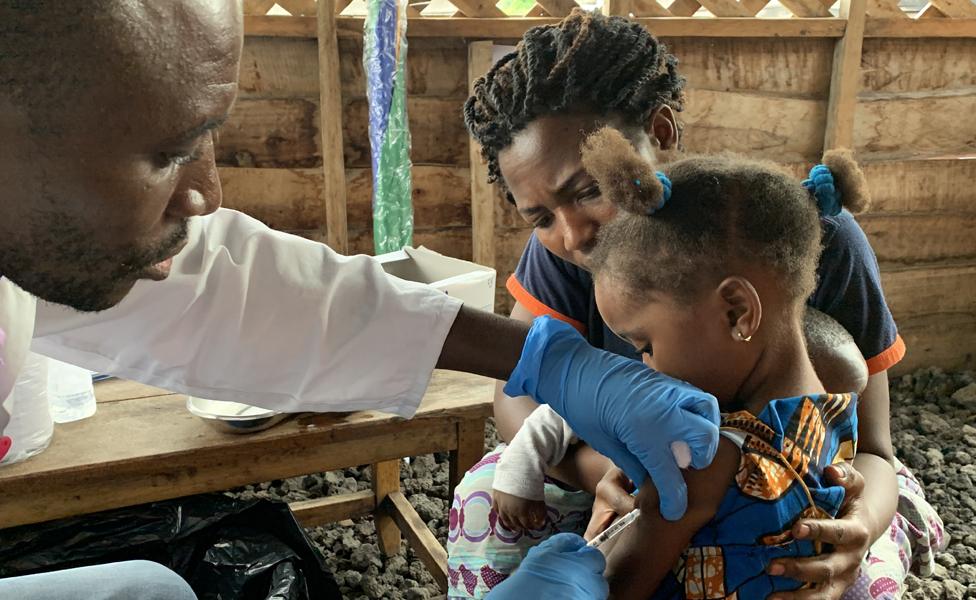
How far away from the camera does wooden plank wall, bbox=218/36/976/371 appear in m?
3.12

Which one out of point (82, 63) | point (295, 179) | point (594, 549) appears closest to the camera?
point (82, 63)

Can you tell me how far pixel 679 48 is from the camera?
3244 mm

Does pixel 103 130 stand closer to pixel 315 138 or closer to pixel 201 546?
pixel 201 546

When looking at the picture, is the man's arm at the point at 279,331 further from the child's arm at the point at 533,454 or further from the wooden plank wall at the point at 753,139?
the wooden plank wall at the point at 753,139

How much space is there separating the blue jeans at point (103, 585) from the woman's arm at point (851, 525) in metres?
0.92

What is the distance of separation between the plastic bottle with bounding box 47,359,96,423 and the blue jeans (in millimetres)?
561

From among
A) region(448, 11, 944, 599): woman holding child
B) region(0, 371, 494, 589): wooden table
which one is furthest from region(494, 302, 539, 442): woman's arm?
region(0, 371, 494, 589): wooden table

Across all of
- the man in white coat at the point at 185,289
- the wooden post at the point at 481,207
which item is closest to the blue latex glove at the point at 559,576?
the man in white coat at the point at 185,289

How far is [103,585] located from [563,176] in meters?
0.98

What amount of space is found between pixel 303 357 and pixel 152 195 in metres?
0.57

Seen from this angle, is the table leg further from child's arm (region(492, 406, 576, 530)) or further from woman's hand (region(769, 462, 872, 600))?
woman's hand (region(769, 462, 872, 600))

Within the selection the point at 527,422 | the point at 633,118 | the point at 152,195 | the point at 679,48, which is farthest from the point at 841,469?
the point at 679,48

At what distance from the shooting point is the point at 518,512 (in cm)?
146

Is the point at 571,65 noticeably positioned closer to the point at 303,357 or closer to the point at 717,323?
the point at 717,323
